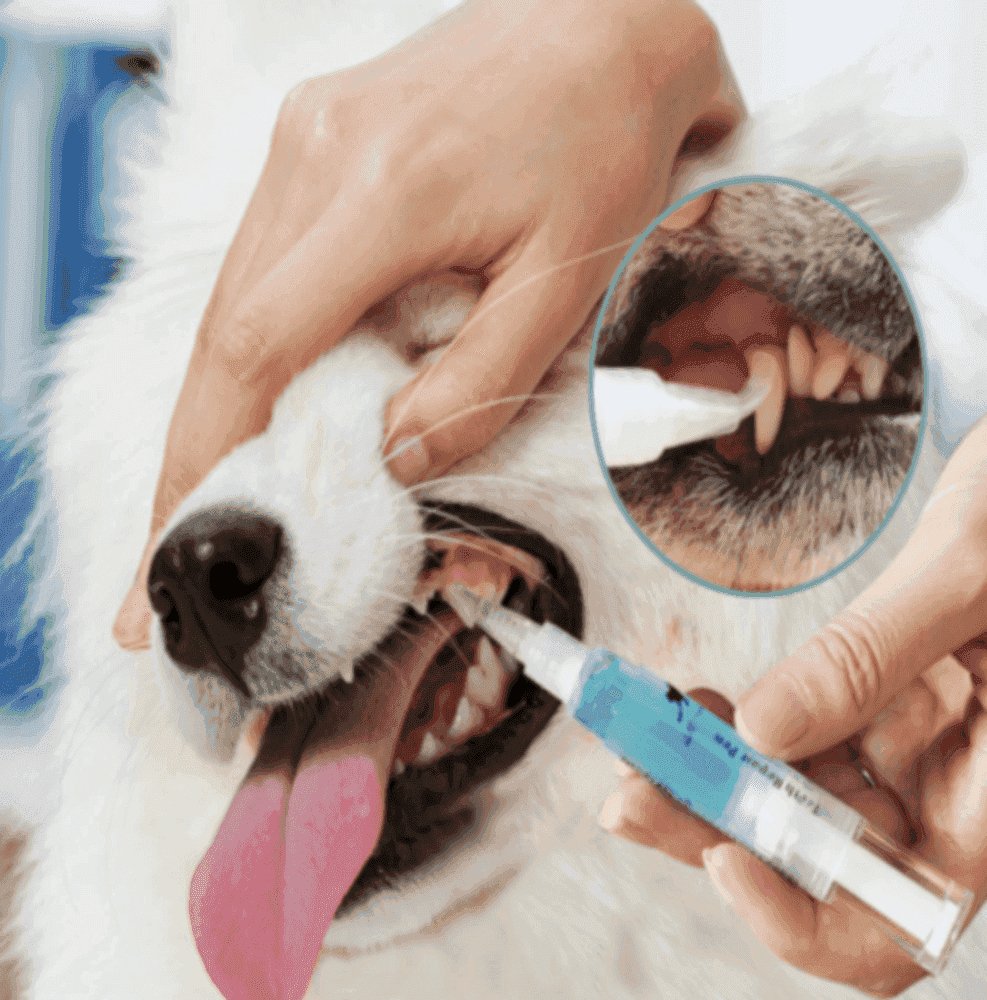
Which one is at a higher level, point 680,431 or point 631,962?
point 680,431

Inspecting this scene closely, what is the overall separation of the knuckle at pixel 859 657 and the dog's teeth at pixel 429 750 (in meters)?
0.24

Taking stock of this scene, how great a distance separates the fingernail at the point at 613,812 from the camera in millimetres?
606

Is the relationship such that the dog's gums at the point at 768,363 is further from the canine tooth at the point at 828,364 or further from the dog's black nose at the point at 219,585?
the dog's black nose at the point at 219,585

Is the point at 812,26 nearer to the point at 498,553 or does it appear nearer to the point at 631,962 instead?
the point at 498,553

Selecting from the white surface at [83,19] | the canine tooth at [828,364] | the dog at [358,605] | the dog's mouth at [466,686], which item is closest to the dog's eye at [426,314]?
the dog at [358,605]

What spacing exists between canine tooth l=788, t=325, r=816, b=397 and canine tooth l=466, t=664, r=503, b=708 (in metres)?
0.24

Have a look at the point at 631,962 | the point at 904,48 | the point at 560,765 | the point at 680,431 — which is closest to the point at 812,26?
the point at 904,48

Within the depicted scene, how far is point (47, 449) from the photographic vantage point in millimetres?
767

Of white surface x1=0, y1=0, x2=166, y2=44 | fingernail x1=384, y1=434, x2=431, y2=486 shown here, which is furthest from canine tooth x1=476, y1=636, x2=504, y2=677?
white surface x1=0, y1=0, x2=166, y2=44

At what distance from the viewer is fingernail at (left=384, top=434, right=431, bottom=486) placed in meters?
0.63

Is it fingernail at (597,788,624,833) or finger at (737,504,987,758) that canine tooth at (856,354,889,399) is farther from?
fingernail at (597,788,624,833)

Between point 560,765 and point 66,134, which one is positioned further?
point 66,134

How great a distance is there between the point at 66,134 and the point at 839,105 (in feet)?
1.79

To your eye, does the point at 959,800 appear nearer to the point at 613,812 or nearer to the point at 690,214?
the point at 613,812
